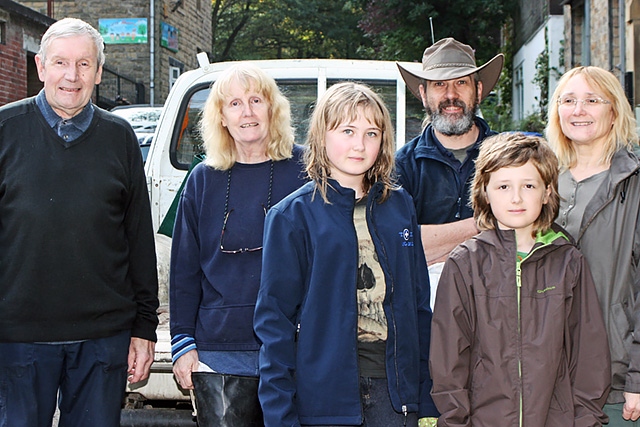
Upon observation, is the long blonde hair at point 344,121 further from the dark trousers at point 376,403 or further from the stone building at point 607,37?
the stone building at point 607,37

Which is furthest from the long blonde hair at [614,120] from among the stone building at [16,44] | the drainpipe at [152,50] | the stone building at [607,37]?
the drainpipe at [152,50]

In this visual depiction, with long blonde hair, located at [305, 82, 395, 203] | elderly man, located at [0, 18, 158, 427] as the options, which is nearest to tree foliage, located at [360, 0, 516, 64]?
elderly man, located at [0, 18, 158, 427]

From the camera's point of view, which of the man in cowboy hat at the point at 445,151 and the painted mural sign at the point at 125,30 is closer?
the man in cowboy hat at the point at 445,151

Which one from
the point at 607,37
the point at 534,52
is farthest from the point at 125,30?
the point at 607,37

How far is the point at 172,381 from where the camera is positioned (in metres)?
3.57

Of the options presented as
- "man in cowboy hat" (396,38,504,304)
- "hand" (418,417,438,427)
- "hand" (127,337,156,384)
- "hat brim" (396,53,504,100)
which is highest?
"hat brim" (396,53,504,100)

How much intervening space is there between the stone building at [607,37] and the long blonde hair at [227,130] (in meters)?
6.27

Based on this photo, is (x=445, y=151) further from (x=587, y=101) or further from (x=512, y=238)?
(x=512, y=238)

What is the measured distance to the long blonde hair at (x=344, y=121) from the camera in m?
2.69

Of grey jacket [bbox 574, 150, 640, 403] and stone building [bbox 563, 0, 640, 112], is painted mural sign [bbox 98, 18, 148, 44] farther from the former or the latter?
grey jacket [bbox 574, 150, 640, 403]

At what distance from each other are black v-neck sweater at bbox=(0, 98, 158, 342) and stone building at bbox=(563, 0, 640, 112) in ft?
22.3

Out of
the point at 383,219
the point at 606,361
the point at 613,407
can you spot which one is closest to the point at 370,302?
the point at 383,219

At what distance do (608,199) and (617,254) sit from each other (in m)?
0.20

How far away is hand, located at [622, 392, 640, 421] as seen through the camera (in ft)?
8.98
